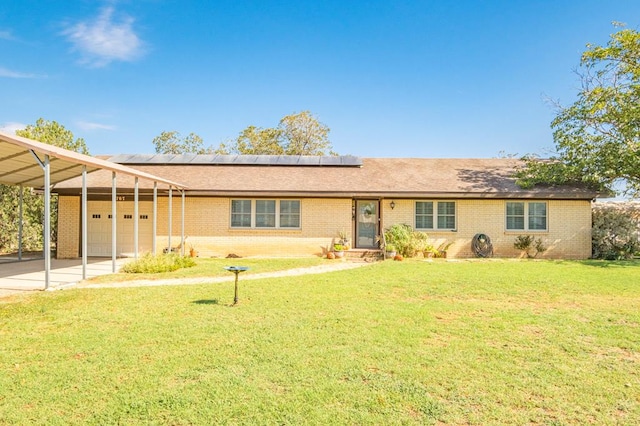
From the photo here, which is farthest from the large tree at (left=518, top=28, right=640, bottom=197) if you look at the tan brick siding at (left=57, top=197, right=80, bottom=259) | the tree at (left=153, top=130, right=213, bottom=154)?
the tree at (left=153, top=130, right=213, bottom=154)

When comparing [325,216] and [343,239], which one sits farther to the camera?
[325,216]

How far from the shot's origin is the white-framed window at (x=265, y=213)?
51.9ft

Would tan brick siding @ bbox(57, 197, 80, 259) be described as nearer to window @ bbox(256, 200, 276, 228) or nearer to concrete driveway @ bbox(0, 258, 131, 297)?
concrete driveway @ bbox(0, 258, 131, 297)

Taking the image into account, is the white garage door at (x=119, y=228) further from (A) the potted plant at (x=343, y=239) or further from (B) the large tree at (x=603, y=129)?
(B) the large tree at (x=603, y=129)

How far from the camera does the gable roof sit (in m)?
15.3

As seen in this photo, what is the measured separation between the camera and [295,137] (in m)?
37.6

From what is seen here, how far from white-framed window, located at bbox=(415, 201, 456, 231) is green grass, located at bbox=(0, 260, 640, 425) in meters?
7.60

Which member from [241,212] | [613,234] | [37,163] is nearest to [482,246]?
[613,234]

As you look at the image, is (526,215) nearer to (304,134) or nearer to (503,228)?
(503,228)

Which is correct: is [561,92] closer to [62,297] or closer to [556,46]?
[556,46]

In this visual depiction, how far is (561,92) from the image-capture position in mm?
18094

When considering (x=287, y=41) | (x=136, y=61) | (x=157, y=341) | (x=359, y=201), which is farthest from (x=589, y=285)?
(x=136, y=61)

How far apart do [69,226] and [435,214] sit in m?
15.6

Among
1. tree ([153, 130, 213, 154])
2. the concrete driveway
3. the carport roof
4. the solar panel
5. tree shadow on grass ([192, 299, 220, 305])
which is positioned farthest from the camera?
tree ([153, 130, 213, 154])
